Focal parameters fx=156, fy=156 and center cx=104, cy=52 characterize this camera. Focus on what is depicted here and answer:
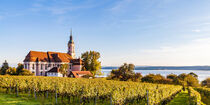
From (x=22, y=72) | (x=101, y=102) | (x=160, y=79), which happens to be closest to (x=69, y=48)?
(x=22, y=72)

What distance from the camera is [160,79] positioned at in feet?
154

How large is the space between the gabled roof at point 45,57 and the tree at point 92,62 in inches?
322

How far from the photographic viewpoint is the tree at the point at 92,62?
6166 centimetres

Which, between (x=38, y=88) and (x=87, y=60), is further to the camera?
(x=87, y=60)

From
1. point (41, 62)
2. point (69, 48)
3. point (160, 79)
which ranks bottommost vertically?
point (160, 79)

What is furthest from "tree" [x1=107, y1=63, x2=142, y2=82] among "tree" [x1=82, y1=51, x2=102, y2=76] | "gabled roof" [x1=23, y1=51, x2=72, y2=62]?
"gabled roof" [x1=23, y1=51, x2=72, y2=62]

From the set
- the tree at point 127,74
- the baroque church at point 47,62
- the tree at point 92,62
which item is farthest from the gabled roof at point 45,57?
the tree at point 127,74

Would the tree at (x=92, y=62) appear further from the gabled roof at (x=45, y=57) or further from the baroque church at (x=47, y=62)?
the gabled roof at (x=45, y=57)

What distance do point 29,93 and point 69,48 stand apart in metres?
57.1

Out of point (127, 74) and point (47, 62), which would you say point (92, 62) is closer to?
point (47, 62)

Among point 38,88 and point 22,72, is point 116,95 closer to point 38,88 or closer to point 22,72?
point 38,88

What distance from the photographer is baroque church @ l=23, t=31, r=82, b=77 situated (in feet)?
177

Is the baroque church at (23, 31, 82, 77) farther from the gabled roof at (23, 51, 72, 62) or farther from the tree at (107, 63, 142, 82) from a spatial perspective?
the tree at (107, 63, 142, 82)

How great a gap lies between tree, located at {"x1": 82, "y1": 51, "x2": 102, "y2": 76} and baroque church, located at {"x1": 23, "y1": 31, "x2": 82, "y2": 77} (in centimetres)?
244
